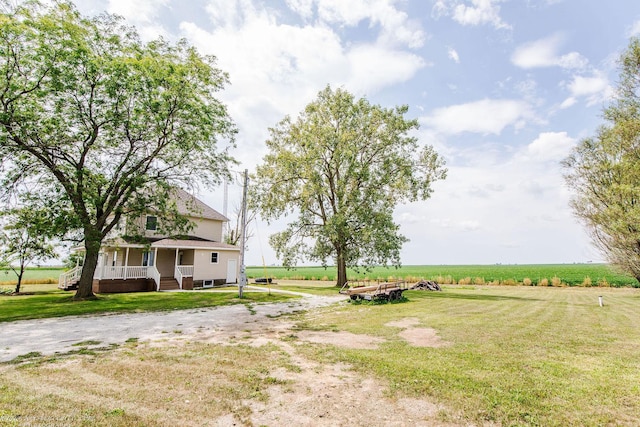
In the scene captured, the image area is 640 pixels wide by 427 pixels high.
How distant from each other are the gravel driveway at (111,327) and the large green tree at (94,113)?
24.9ft

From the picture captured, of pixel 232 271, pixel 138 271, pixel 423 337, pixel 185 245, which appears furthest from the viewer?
pixel 232 271

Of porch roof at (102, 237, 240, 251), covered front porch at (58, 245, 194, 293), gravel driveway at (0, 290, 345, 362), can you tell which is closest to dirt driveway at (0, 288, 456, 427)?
gravel driveway at (0, 290, 345, 362)

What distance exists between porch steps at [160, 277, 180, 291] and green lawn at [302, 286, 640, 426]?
18.3 m

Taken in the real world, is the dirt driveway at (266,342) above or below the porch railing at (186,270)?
below

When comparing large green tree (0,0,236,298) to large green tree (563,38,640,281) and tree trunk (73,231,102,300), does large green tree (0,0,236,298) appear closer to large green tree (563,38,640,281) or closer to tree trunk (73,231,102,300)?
tree trunk (73,231,102,300)

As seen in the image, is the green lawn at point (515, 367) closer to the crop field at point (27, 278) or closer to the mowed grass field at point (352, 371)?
the mowed grass field at point (352, 371)

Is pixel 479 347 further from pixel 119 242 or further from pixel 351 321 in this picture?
pixel 119 242

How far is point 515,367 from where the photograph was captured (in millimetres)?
6078

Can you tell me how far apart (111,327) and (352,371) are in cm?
865

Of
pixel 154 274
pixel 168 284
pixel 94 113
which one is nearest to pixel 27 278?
pixel 154 274

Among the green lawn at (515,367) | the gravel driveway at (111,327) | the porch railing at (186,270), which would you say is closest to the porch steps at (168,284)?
the porch railing at (186,270)

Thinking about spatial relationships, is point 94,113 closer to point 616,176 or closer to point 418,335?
point 418,335

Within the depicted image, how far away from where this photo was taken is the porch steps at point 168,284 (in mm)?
24641

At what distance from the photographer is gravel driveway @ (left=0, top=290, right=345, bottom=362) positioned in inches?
309
